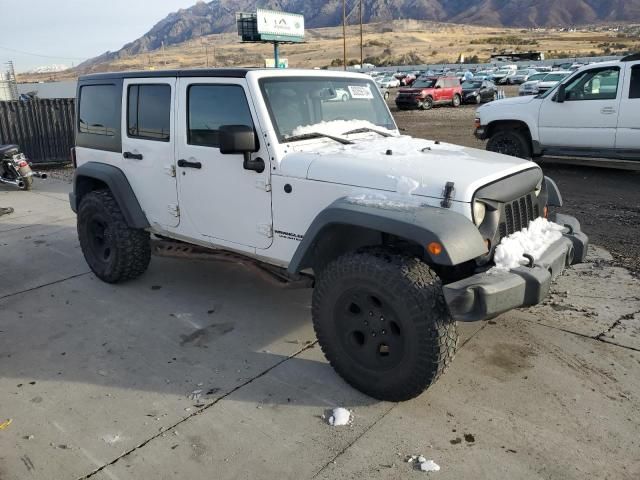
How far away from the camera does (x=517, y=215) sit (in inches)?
135

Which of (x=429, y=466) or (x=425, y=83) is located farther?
(x=425, y=83)

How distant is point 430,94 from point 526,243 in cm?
2506

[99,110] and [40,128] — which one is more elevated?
[99,110]

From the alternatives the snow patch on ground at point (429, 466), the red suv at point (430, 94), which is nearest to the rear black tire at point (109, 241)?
the snow patch on ground at point (429, 466)

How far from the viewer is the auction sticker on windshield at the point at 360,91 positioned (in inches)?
173

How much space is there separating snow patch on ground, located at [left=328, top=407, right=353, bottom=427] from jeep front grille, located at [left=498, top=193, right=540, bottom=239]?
4.55ft

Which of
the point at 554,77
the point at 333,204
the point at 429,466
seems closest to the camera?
the point at 429,466

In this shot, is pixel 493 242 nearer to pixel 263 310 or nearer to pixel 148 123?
pixel 263 310

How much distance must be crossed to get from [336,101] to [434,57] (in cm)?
10463

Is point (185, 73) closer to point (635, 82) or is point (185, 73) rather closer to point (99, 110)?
point (99, 110)

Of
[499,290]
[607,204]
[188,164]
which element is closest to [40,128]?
[188,164]

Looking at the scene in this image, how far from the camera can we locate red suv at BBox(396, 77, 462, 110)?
26875 mm

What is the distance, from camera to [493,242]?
322 cm

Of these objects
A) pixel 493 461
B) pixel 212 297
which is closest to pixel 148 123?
A: pixel 212 297
